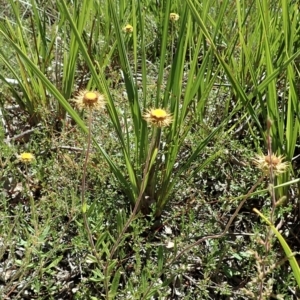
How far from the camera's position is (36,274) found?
83 centimetres

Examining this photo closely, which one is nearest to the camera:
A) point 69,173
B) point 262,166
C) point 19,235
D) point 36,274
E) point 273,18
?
point 262,166

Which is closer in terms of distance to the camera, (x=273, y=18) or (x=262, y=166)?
(x=262, y=166)

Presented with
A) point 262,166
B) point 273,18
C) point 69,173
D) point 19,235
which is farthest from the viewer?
point 273,18

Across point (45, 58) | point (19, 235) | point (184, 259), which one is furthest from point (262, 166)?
point (45, 58)

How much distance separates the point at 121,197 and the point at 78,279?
0.21 metres

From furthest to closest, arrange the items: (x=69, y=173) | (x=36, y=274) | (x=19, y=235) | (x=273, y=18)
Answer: (x=273, y=18) → (x=69, y=173) → (x=19, y=235) → (x=36, y=274)

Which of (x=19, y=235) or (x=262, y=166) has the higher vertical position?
(x=262, y=166)

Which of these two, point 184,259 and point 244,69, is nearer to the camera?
point 184,259

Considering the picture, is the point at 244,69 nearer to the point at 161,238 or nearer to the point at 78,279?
the point at 161,238

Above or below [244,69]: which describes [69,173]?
below

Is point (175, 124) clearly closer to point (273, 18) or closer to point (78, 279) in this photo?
point (78, 279)

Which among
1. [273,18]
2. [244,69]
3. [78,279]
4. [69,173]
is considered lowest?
[78,279]

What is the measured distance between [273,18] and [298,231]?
2.02 ft

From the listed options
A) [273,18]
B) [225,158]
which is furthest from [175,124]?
[273,18]
